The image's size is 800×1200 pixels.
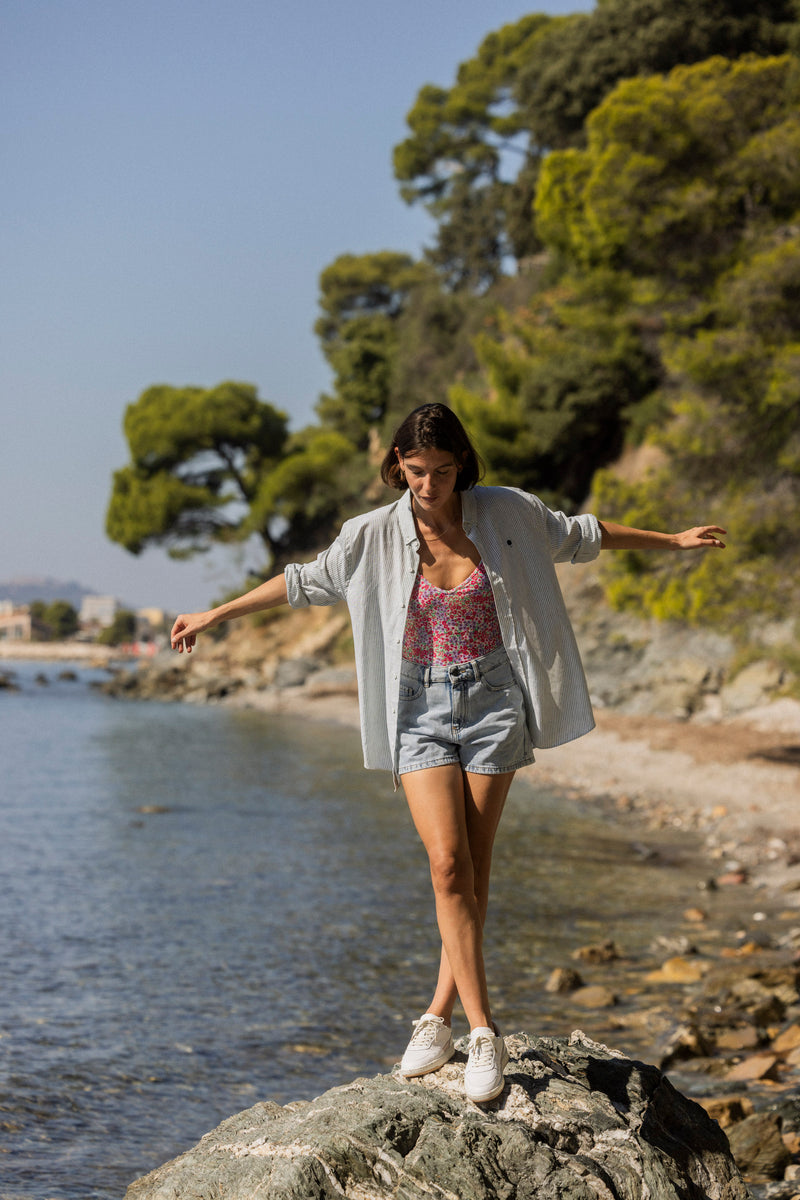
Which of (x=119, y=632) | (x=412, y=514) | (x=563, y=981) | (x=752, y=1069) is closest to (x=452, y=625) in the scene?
(x=412, y=514)

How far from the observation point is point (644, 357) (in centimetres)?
2697

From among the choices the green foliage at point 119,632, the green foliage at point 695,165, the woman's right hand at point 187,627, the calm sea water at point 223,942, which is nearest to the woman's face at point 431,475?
the woman's right hand at point 187,627

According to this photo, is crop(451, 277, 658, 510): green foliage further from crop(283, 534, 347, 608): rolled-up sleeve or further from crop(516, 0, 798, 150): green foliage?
crop(283, 534, 347, 608): rolled-up sleeve

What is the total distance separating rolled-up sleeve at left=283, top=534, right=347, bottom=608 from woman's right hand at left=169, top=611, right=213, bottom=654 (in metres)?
0.28

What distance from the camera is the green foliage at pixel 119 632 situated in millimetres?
117438

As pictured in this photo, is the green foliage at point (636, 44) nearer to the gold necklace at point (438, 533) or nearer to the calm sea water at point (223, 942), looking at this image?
the calm sea water at point (223, 942)

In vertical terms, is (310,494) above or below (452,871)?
above

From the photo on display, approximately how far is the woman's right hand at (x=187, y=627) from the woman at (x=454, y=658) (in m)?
0.01

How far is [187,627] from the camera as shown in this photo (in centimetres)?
351

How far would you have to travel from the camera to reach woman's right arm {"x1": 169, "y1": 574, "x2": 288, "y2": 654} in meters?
3.36

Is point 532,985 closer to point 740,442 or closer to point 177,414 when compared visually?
point 740,442

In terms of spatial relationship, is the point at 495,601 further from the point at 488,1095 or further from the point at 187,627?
the point at 488,1095

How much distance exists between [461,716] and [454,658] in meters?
0.17

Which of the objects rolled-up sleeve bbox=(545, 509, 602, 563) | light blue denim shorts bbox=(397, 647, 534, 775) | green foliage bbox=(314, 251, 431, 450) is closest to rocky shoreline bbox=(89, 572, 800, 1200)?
light blue denim shorts bbox=(397, 647, 534, 775)
